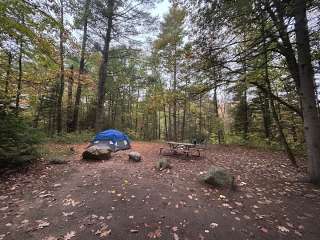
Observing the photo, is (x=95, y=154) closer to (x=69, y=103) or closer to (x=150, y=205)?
(x=150, y=205)

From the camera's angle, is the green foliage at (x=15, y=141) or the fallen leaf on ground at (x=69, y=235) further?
the green foliage at (x=15, y=141)

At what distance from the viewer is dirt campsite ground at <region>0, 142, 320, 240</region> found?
3340 mm

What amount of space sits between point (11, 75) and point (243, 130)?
1509 cm

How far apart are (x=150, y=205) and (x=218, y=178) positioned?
1.94 meters

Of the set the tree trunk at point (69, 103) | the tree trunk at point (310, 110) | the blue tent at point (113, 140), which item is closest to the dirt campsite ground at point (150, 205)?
the tree trunk at point (310, 110)

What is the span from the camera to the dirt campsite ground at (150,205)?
334 centimetres

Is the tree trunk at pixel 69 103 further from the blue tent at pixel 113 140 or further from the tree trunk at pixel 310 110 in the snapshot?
the tree trunk at pixel 310 110

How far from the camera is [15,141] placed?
5.97 m

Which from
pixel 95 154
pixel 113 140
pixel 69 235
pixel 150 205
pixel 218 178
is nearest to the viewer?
pixel 69 235

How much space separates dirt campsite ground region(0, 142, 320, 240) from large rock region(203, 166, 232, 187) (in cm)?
18

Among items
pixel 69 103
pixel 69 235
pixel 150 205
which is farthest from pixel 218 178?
pixel 69 103

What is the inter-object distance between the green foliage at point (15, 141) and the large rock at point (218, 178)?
522cm

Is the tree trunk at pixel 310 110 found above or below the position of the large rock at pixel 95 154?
above

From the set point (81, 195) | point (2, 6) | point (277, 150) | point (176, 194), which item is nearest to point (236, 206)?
point (176, 194)
